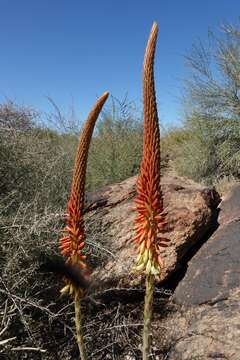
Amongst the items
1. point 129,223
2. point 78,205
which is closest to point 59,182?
point 129,223

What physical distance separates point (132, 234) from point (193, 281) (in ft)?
2.21

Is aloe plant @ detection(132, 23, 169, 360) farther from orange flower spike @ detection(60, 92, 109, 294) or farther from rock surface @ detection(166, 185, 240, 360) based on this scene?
rock surface @ detection(166, 185, 240, 360)

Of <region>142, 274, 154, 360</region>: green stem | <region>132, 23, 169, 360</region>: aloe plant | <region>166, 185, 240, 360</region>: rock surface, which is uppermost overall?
<region>132, 23, 169, 360</region>: aloe plant

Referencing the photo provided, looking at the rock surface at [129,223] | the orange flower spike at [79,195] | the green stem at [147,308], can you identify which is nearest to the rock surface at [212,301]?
the rock surface at [129,223]

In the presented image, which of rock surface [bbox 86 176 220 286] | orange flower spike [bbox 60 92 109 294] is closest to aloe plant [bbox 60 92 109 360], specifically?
orange flower spike [bbox 60 92 109 294]

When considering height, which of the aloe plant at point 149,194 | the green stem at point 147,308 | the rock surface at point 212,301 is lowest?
the rock surface at point 212,301

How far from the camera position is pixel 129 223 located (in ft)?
12.6

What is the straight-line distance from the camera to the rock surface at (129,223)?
358cm

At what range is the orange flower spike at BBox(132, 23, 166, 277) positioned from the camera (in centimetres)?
124

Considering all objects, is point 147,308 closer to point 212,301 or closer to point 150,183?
point 150,183

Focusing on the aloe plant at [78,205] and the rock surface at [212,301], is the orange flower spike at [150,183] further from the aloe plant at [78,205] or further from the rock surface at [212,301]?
the rock surface at [212,301]

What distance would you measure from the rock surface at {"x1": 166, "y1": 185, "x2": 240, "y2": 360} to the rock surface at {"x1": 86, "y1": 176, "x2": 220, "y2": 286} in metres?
0.19

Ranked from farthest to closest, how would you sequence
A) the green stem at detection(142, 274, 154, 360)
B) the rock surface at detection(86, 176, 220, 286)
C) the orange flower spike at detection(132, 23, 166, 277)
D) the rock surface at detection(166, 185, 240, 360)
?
1. the rock surface at detection(86, 176, 220, 286)
2. the rock surface at detection(166, 185, 240, 360)
3. the green stem at detection(142, 274, 154, 360)
4. the orange flower spike at detection(132, 23, 166, 277)

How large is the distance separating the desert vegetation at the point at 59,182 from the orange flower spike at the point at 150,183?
88 centimetres
